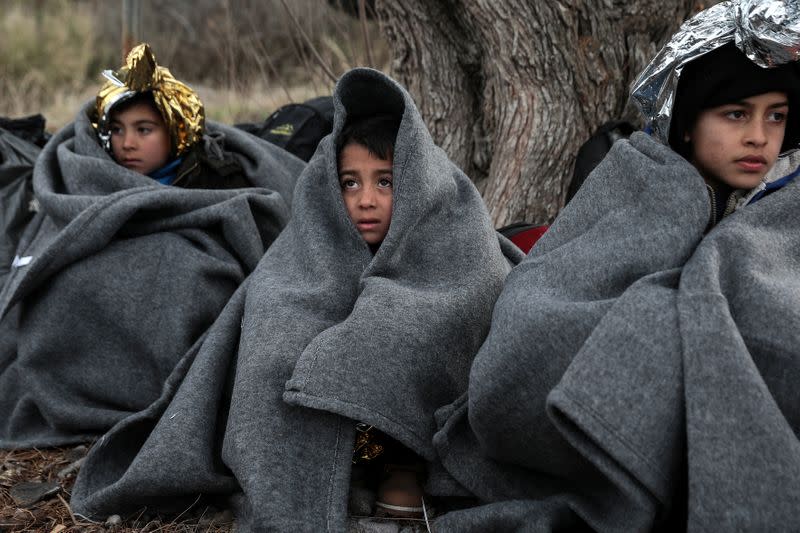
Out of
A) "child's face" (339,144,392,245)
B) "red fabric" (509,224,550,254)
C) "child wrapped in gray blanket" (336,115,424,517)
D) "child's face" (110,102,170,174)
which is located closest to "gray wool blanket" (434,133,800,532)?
"child wrapped in gray blanket" (336,115,424,517)

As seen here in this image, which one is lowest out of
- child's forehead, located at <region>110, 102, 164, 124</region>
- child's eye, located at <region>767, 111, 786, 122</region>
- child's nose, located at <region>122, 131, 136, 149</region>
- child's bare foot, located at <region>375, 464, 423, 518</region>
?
child's bare foot, located at <region>375, 464, 423, 518</region>

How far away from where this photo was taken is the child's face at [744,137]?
7.97 ft

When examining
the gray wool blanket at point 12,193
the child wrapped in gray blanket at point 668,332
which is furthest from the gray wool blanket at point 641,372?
the gray wool blanket at point 12,193

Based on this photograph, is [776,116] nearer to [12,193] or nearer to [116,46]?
[12,193]

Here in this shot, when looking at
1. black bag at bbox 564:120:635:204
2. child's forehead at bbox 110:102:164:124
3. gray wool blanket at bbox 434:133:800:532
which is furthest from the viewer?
child's forehead at bbox 110:102:164:124

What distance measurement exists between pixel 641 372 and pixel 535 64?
6.59 feet

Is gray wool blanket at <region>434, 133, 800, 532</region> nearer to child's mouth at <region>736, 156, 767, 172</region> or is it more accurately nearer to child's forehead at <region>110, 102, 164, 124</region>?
child's mouth at <region>736, 156, 767, 172</region>

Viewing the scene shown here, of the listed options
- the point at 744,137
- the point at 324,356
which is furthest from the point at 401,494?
the point at 744,137

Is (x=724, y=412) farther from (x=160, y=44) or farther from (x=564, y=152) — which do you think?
(x=160, y=44)

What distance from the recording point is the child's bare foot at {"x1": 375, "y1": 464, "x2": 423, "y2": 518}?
259 cm

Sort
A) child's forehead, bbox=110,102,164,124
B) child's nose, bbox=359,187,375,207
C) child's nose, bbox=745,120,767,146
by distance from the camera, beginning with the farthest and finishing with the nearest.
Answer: child's forehead, bbox=110,102,164,124, child's nose, bbox=359,187,375,207, child's nose, bbox=745,120,767,146

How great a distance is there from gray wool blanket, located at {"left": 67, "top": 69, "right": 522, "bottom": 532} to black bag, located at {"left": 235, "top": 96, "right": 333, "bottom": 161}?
4.39 feet

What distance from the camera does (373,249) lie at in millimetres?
2957

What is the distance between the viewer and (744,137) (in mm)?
2430
